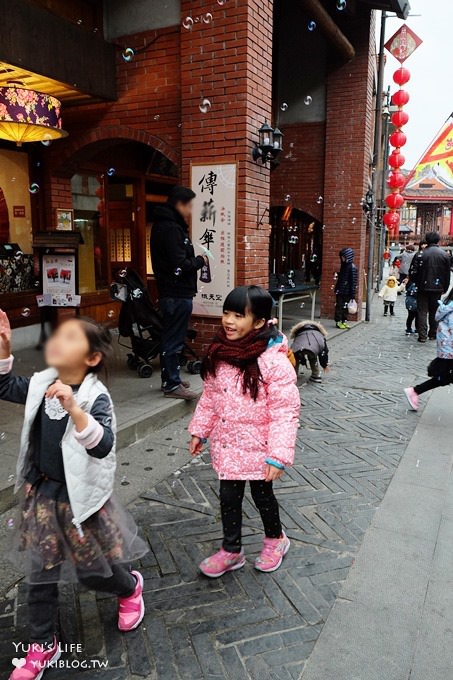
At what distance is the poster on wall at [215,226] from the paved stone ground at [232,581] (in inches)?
87.7

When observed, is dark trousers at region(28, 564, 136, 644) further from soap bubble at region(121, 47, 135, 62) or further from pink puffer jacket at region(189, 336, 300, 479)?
soap bubble at region(121, 47, 135, 62)

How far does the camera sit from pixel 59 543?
7.11ft

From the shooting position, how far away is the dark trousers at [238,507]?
2.79 m

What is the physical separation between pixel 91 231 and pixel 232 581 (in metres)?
7.73

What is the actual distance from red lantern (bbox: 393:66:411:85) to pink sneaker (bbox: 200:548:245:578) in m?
14.0

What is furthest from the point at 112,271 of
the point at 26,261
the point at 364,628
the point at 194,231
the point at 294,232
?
the point at 294,232

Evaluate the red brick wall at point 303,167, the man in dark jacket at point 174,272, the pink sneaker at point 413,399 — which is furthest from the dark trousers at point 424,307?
the man in dark jacket at point 174,272

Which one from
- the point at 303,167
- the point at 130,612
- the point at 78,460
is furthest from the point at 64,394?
the point at 303,167

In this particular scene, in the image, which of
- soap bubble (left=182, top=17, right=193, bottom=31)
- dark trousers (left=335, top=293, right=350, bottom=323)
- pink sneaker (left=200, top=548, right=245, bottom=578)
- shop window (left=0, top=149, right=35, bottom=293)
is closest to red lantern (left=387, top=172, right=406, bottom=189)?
dark trousers (left=335, top=293, right=350, bottom=323)

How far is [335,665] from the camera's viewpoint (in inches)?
89.3

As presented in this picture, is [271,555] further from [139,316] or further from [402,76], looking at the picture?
[402,76]

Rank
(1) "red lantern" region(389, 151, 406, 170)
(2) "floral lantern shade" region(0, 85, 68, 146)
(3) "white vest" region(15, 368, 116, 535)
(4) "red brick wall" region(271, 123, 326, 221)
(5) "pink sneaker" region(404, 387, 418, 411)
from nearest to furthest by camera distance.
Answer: (3) "white vest" region(15, 368, 116, 535) → (5) "pink sneaker" region(404, 387, 418, 411) → (2) "floral lantern shade" region(0, 85, 68, 146) → (4) "red brick wall" region(271, 123, 326, 221) → (1) "red lantern" region(389, 151, 406, 170)

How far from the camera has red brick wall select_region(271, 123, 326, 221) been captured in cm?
1255

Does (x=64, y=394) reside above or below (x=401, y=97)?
below
